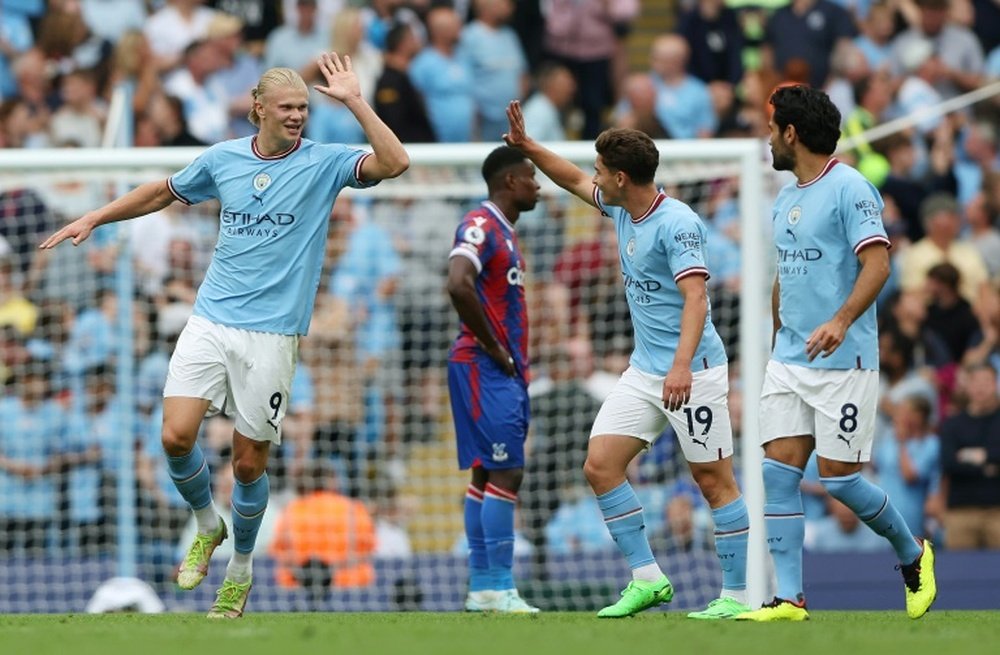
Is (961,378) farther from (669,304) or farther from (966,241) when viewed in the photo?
(669,304)

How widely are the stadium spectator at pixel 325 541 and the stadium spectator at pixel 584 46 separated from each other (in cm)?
575

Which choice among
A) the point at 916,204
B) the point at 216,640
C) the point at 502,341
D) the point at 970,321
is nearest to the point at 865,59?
the point at 916,204

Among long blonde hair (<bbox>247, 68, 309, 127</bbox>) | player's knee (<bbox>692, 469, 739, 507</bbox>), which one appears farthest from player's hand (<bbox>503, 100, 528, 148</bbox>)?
player's knee (<bbox>692, 469, 739, 507</bbox>)

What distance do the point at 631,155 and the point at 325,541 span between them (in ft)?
19.4

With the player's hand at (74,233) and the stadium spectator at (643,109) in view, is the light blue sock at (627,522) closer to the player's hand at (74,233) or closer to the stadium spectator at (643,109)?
the player's hand at (74,233)

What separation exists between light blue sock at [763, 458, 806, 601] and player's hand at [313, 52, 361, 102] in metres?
2.84

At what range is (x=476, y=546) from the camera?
12.0m

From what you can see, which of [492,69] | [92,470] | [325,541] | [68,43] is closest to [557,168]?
[325,541]

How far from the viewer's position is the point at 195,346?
10141 millimetres

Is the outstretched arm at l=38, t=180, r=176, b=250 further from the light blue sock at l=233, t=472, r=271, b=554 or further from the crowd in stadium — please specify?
the crowd in stadium

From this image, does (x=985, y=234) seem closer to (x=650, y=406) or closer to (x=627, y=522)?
(x=650, y=406)

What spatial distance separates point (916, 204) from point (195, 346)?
9553 millimetres

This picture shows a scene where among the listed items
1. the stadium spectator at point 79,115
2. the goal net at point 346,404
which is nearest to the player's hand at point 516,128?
the goal net at point 346,404

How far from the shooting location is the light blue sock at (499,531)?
1180 cm
